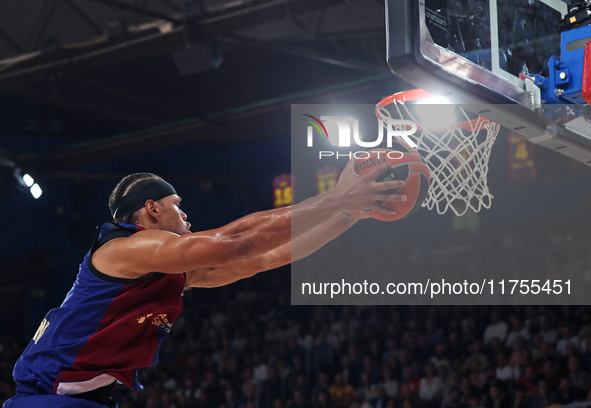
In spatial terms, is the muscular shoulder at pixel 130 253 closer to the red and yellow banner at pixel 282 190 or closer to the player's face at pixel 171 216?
the player's face at pixel 171 216

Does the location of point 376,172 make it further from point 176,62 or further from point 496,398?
point 176,62

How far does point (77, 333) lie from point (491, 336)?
8.62 meters

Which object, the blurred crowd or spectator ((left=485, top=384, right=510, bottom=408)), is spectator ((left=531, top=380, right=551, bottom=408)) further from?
spectator ((left=485, top=384, right=510, bottom=408))

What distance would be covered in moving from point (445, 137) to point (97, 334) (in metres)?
2.83

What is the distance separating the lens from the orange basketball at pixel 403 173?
3439mm

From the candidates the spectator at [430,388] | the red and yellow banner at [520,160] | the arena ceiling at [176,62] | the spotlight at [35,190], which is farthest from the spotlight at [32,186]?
the red and yellow banner at [520,160]

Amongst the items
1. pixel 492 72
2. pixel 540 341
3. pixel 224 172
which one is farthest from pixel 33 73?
pixel 492 72

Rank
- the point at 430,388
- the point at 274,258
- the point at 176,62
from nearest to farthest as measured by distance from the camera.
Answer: the point at 274,258 → the point at 430,388 → the point at 176,62

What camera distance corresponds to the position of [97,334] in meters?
3.20

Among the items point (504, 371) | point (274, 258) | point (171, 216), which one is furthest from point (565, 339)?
point (171, 216)

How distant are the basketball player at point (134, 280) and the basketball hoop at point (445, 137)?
1744mm

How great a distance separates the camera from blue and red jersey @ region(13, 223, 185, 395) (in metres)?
3.19

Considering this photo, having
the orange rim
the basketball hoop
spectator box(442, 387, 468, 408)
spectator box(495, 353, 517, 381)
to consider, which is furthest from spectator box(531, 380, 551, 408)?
the orange rim

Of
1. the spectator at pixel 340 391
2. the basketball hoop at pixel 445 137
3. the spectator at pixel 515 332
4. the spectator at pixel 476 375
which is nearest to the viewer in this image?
the basketball hoop at pixel 445 137
